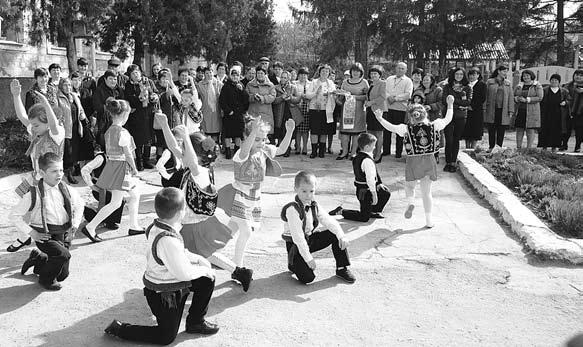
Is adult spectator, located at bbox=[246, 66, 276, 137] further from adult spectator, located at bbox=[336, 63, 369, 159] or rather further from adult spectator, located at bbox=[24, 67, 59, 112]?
adult spectator, located at bbox=[24, 67, 59, 112]

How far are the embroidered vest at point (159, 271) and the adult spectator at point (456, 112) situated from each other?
7.02 meters

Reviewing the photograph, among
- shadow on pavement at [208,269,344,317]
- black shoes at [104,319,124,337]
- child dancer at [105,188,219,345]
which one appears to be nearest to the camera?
child dancer at [105,188,219,345]

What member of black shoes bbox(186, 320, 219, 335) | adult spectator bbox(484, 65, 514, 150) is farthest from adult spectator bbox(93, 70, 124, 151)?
adult spectator bbox(484, 65, 514, 150)

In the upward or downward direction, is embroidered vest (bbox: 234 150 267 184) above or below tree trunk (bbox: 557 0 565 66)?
below

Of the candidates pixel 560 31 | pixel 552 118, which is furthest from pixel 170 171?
pixel 560 31

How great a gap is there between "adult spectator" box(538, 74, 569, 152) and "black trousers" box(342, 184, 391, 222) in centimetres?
637

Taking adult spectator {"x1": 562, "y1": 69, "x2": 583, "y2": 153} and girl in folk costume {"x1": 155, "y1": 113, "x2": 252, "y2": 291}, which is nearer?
girl in folk costume {"x1": 155, "y1": 113, "x2": 252, "y2": 291}

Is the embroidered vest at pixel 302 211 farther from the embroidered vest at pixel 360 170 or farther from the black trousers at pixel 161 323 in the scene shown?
the embroidered vest at pixel 360 170

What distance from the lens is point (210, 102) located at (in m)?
10.8

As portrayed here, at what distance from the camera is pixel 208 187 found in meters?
4.55

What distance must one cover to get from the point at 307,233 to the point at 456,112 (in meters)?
6.02

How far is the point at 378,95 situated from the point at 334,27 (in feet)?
53.4

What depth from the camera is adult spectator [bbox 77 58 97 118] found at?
367 inches

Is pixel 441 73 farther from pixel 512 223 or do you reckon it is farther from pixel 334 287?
pixel 334 287
